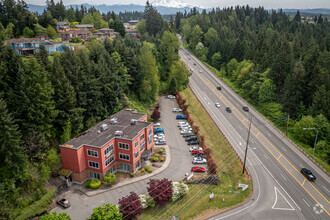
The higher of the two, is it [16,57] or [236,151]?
[16,57]

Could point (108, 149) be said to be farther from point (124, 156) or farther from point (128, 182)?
point (128, 182)

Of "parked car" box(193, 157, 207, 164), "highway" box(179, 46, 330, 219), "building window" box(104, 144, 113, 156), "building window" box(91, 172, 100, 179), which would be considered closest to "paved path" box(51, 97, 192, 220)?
"parked car" box(193, 157, 207, 164)

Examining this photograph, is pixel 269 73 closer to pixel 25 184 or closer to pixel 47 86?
pixel 47 86

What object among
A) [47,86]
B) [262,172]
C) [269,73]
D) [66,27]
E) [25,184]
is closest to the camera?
[25,184]

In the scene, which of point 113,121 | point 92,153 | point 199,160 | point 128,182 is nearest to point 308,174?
point 199,160

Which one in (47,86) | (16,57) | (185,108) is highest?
(16,57)

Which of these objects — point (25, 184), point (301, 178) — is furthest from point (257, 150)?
point (25, 184)

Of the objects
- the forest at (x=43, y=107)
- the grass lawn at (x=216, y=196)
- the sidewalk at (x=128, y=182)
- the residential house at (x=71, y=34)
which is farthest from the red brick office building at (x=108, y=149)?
the residential house at (x=71, y=34)

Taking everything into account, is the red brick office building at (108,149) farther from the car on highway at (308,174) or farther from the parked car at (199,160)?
the car on highway at (308,174)
